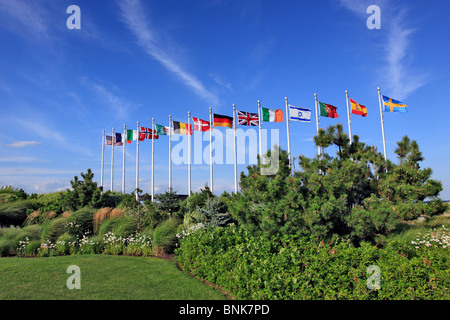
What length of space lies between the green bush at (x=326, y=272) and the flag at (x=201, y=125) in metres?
17.7

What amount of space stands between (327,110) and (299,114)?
186cm

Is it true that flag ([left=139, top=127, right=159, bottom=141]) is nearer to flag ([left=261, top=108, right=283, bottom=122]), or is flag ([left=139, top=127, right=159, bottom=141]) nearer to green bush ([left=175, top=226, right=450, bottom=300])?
flag ([left=261, top=108, right=283, bottom=122])

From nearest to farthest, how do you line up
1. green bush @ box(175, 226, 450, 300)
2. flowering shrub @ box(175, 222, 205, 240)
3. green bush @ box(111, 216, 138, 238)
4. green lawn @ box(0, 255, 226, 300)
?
green bush @ box(175, 226, 450, 300) → green lawn @ box(0, 255, 226, 300) → flowering shrub @ box(175, 222, 205, 240) → green bush @ box(111, 216, 138, 238)

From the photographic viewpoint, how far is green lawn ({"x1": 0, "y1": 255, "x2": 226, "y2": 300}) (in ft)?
19.7

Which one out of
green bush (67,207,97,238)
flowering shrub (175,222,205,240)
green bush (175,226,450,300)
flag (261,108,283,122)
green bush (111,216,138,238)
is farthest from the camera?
flag (261,108,283,122)

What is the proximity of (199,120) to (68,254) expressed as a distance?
1565 cm

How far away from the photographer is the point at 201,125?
24.5 metres

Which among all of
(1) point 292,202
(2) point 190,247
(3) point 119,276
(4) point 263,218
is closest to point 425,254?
(1) point 292,202

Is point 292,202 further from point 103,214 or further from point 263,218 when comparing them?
point 103,214

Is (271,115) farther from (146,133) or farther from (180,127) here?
(146,133)

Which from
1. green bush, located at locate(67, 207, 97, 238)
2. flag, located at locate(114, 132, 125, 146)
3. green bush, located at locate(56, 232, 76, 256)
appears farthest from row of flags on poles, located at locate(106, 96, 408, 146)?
green bush, located at locate(56, 232, 76, 256)

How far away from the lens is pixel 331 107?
68.4 feet

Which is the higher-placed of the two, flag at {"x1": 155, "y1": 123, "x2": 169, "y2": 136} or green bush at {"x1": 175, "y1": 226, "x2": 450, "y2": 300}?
flag at {"x1": 155, "y1": 123, "x2": 169, "y2": 136}

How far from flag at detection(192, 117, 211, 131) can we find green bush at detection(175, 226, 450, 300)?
58.2 ft
